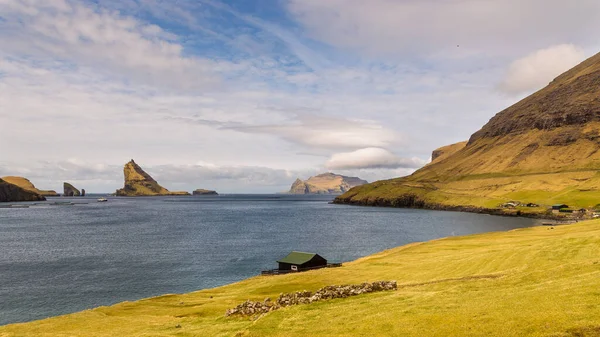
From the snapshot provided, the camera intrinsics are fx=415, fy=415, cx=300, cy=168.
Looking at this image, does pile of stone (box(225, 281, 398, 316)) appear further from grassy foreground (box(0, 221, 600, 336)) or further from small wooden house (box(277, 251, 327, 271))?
small wooden house (box(277, 251, 327, 271))

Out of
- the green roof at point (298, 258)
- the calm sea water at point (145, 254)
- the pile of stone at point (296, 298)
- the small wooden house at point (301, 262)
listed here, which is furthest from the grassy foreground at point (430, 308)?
the calm sea water at point (145, 254)

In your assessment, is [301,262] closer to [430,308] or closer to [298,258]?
[298,258]

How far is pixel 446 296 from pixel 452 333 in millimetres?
11361

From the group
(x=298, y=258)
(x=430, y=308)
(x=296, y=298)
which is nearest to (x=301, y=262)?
(x=298, y=258)

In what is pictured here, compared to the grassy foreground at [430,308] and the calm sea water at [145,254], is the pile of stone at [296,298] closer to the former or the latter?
the grassy foreground at [430,308]

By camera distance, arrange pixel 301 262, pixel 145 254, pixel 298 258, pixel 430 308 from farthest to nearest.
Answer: pixel 145 254 → pixel 298 258 → pixel 301 262 → pixel 430 308

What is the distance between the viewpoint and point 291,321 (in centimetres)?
3547

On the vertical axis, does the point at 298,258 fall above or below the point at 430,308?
below

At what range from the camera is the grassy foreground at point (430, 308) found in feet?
91.6

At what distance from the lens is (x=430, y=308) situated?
3384cm

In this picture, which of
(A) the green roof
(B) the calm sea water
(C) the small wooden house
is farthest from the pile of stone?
(B) the calm sea water

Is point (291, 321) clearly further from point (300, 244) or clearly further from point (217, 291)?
point (300, 244)

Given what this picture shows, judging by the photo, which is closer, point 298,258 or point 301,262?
point 301,262

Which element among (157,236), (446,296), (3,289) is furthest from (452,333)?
(157,236)
